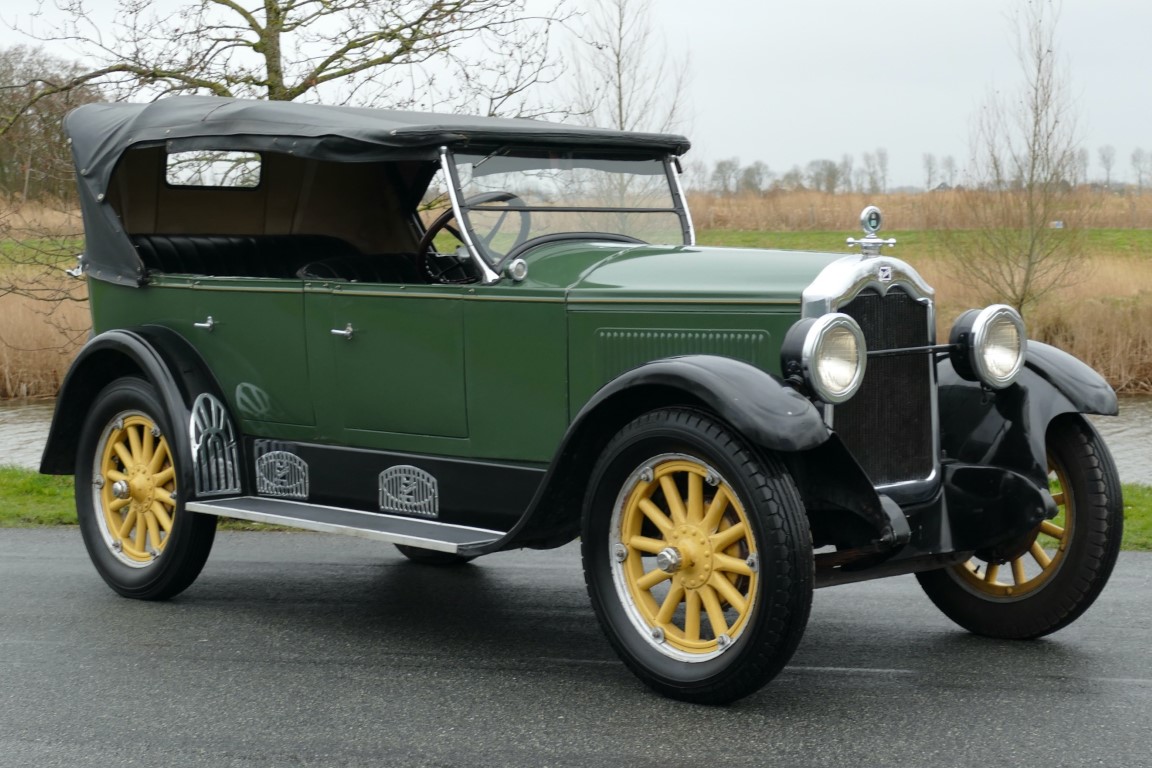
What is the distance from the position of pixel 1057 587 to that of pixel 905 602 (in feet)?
2.97

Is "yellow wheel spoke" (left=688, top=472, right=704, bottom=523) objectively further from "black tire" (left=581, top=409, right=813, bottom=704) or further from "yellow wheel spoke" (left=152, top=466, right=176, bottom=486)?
"yellow wheel spoke" (left=152, top=466, right=176, bottom=486)

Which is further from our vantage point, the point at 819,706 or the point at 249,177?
the point at 249,177

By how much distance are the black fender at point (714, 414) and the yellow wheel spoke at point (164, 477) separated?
1.83 metres

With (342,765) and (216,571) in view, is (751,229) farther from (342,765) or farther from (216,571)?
(342,765)

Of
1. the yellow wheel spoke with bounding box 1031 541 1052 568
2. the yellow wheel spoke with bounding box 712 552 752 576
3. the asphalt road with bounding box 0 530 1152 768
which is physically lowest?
the asphalt road with bounding box 0 530 1152 768

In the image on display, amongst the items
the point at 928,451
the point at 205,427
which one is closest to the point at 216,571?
the point at 205,427

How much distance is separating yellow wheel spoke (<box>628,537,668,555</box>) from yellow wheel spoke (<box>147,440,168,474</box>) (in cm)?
242

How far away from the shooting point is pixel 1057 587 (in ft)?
15.8

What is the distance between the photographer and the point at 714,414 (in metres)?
4.23

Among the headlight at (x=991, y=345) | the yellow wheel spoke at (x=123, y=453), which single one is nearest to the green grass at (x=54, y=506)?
the yellow wheel spoke at (x=123, y=453)

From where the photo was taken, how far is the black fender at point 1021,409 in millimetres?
4805

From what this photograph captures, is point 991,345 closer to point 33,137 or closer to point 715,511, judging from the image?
point 715,511

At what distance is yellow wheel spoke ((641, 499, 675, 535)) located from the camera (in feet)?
14.2

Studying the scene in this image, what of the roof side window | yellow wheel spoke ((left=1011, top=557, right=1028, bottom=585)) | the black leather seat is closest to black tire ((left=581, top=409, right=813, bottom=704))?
yellow wheel spoke ((left=1011, top=557, right=1028, bottom=585))
